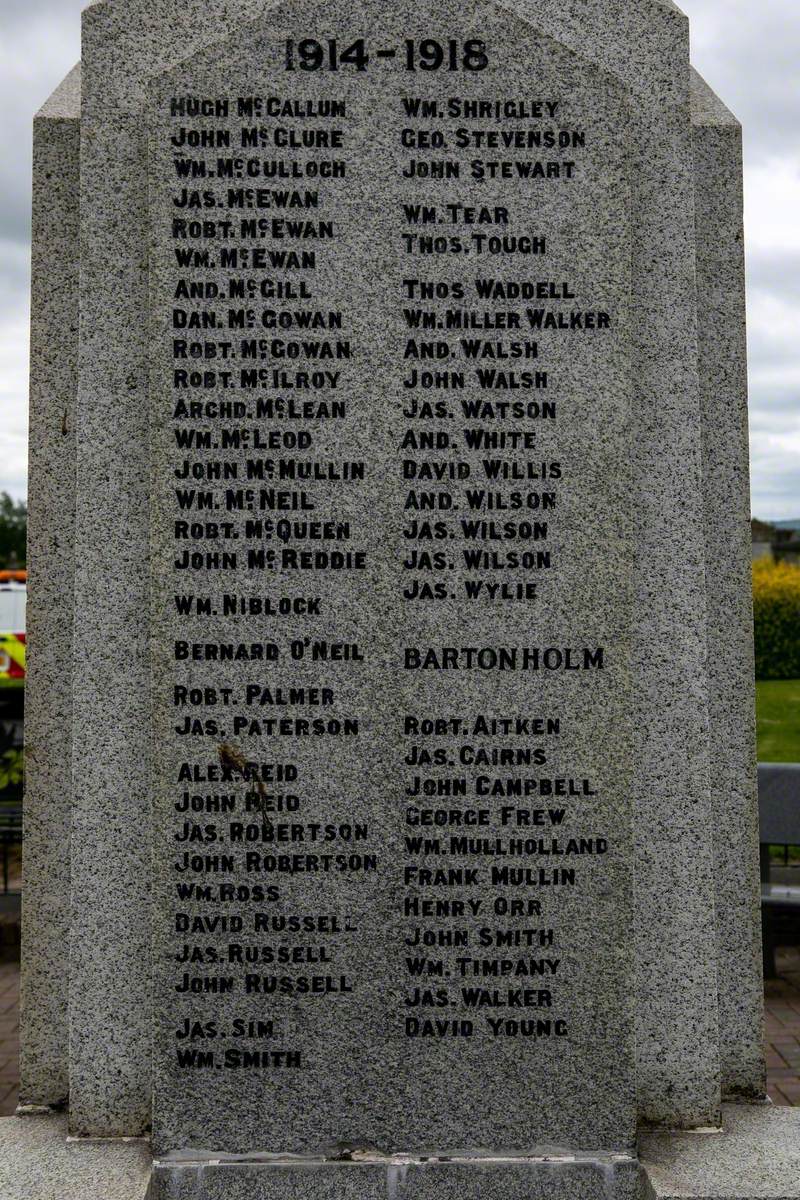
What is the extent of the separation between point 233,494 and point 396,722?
2.81 feet

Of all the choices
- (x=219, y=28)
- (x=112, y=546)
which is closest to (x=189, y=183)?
(x=219, y=28)

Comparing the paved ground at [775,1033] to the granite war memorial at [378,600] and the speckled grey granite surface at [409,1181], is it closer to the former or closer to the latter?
the speckled grey granite surface at [409,1181]

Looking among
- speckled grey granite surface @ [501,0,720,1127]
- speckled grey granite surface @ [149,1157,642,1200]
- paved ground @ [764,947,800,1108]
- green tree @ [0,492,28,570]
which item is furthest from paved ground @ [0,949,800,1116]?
green tree @ [0,492,28,570]

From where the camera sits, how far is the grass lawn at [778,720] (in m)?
12.4

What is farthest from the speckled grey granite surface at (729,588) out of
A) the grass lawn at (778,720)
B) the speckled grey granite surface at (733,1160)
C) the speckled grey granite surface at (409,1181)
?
the grass lawn at (778,720)

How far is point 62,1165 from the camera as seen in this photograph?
11.1 feet

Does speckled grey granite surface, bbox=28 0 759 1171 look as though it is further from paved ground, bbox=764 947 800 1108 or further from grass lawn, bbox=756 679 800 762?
grass lawn, bbox=756 679 800 762

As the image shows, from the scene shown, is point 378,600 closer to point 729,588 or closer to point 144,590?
point 144,590

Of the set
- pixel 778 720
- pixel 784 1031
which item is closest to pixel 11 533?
pixel 778 720

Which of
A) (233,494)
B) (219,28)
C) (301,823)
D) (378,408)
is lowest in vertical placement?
(301,823)

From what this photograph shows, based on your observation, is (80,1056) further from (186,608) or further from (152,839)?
(186,608)

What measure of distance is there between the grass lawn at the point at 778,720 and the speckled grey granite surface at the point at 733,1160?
7341 millimetres

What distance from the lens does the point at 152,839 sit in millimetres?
3488

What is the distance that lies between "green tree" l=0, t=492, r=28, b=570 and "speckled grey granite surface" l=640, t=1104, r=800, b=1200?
7178 centimetres
